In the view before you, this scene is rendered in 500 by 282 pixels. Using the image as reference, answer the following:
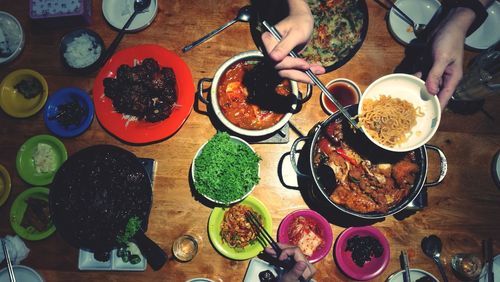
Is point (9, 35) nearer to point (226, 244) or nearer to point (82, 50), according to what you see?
point (82, 50)

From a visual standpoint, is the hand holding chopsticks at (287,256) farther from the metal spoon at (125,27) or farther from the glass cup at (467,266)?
the metal spoon at (125,27)

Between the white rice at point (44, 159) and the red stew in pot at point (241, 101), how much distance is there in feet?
5.46

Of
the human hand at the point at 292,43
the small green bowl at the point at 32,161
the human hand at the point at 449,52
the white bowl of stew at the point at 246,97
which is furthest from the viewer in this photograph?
the small green bowl at the point at 32,161

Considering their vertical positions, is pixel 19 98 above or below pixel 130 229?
above

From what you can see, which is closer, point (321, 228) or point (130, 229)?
point (130, 229)

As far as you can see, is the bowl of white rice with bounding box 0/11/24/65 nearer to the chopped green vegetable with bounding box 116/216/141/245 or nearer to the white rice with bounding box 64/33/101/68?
the white rice with bounding box 64/33/101/68

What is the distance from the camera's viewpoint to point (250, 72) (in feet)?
9.09

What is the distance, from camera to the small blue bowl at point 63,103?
114 inches

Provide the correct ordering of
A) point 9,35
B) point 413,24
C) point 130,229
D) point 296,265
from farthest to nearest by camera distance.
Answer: point 9,35 < point 413,24 < point 130,229 < point 296,265

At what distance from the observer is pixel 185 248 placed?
2.79 metres

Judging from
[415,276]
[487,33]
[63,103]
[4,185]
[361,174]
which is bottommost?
[415,276]

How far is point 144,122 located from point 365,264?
233 cm

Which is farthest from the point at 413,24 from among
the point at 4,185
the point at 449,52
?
the point at 4,185

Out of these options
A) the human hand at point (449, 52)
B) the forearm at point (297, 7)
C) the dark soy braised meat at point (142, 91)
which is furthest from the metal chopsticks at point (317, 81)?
the dark soy braised meat at point (142, 91)
